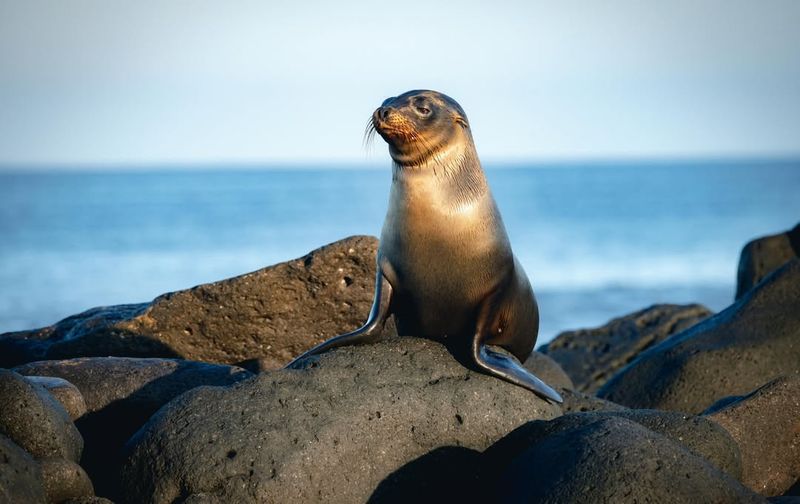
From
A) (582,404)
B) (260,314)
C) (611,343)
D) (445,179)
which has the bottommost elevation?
(611,343)

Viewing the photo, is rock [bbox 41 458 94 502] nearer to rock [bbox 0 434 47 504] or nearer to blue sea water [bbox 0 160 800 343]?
rock [bbox 0 434 47 504]

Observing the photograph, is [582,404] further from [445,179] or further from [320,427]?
[320,427]

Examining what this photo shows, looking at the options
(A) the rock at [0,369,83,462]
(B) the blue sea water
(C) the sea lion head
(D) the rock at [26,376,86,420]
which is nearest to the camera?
(A) the rock at [0,369,83,462]

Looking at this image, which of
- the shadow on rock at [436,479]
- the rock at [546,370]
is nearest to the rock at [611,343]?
the rock at [546,370]

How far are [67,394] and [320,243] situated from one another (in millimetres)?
31647

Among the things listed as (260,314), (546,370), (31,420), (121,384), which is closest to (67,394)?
(121,384)

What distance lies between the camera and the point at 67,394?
6.35 metres

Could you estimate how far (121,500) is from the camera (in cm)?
561

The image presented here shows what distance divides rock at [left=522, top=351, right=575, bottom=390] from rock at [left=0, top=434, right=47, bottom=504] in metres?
4.29

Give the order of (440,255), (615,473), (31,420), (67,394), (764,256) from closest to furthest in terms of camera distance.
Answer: (615,473), (31,420), (67,394), (440,255), (764,256)

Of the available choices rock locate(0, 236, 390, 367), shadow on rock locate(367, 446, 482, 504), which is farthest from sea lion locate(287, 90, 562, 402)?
rock locate(0, 236, 390, 367)

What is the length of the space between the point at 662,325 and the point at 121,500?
7.00 metres

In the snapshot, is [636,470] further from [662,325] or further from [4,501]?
[662,325]

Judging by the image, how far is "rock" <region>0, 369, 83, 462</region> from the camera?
5.41 m
